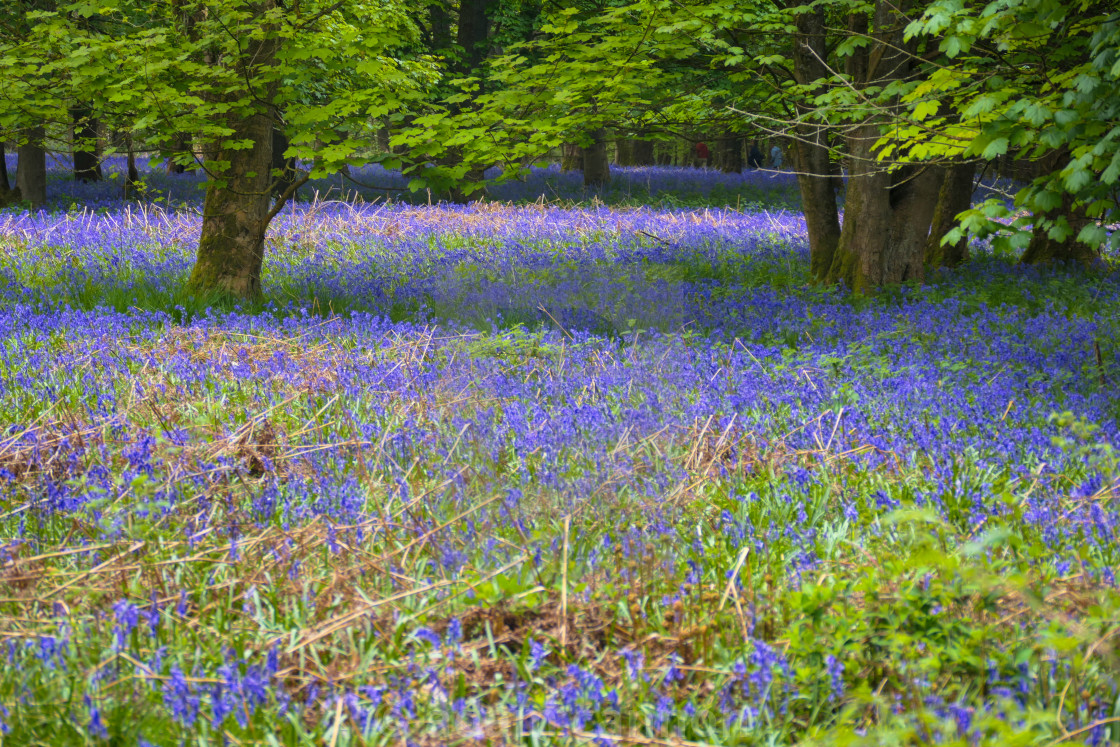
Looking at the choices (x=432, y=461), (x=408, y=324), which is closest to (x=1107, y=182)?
(x=432, y=461)

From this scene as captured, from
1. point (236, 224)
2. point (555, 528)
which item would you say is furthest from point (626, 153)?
point (555, 528)

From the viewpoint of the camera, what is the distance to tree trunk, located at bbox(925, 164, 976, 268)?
10484 mm

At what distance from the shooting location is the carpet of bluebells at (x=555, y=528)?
2.08 meters

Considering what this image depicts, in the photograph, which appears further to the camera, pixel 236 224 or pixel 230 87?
pixel 236 224

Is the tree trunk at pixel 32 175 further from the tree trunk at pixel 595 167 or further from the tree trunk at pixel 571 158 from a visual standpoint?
the tree trunk at pixel 571 158

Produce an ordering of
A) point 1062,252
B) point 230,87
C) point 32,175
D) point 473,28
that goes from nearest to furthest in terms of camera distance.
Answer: point 230,87 < point 1062,252 < point 32,175 < point 473,28

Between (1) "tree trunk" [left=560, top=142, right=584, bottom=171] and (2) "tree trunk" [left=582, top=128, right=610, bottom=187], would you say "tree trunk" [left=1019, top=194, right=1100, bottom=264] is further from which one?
(1) "tree trunk" [left=560, top=142, right=584, bottom=171]

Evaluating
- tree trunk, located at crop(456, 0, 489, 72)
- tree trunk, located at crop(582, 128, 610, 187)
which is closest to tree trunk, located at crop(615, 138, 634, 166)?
tree trunk, located at crop(582, 128, 610, 187)

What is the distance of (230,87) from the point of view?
249 inches

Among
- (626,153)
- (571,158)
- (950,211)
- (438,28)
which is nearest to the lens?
(950,211)

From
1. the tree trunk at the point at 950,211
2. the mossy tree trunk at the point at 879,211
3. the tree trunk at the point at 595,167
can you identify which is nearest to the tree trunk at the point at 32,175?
the tree trunk at the point at 595,167

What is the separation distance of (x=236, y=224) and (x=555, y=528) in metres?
5.82

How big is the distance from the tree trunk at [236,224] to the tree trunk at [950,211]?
26.2 ft

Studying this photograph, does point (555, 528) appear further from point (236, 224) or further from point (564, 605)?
point (236, 224)
